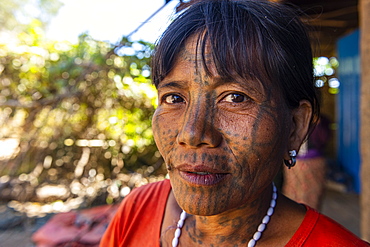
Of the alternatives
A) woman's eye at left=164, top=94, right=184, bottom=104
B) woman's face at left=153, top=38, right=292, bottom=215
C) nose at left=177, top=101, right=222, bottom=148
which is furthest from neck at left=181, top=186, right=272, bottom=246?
woman's eye at left=164, top=94, right=184, bottom=104

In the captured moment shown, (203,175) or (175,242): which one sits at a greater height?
(203,175)

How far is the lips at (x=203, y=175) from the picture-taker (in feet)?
3.28

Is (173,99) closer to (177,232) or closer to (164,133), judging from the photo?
(164,133)

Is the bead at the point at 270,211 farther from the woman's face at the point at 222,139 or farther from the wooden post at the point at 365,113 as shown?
the wooden post at the point at 365,113

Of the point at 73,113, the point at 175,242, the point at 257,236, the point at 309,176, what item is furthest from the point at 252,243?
the point at 73,113

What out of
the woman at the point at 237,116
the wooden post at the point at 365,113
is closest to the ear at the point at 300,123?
the woman at the point at 237,116

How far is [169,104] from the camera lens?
3.84 ft

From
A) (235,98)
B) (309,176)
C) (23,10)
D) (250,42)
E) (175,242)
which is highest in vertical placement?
(23,10)

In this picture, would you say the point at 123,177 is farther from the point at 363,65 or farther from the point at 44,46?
the point at 363,65

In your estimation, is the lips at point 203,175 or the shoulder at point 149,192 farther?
the shoulder at point 149,192

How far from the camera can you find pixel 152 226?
138 centimetres

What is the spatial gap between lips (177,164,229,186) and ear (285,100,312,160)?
32cm

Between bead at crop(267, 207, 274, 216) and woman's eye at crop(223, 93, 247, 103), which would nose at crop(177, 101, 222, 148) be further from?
bead at crop(267, 207, 274, 216)

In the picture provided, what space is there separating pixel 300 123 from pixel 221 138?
36 cm
